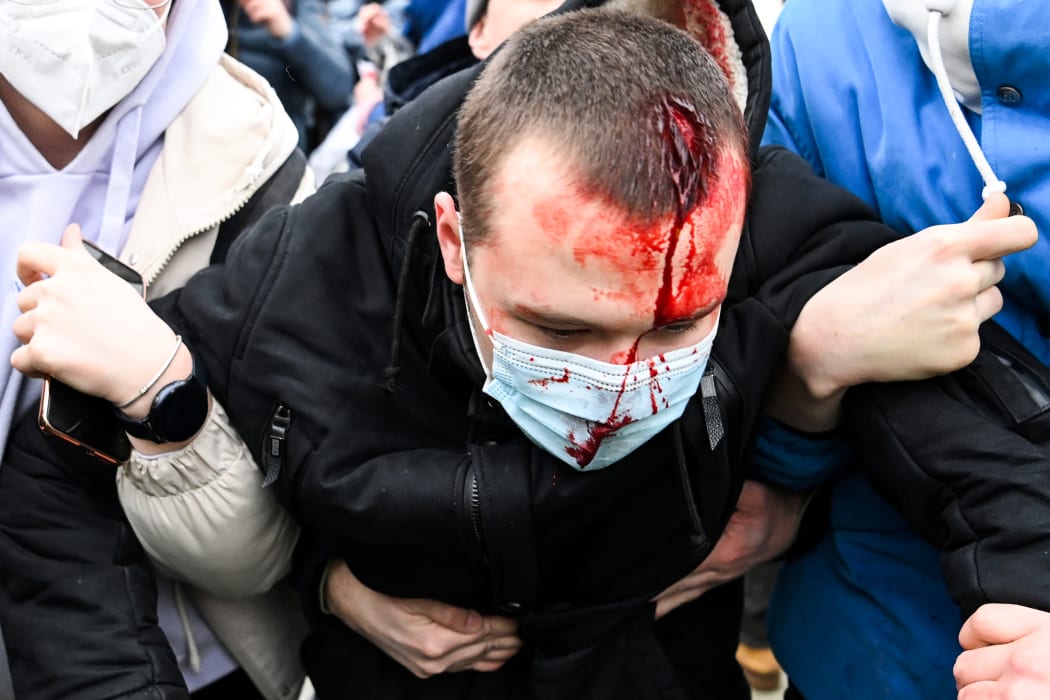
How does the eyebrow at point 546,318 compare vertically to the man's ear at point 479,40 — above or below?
above

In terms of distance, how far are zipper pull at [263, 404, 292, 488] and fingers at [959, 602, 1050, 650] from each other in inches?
38.0

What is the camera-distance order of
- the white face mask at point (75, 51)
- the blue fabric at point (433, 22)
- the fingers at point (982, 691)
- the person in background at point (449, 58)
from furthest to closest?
→ the blue fabric at point (433, 22)
the person in background at point (449, 58)
the white face mask at point (75, 51)
the fingers at point (982, 691)

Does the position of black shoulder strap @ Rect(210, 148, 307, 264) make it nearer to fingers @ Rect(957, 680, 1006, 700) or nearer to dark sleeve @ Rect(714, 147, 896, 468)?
dark sleeve @ Rect(714, 147, 896, 468)

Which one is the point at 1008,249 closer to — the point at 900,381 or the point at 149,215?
the point at 900,381

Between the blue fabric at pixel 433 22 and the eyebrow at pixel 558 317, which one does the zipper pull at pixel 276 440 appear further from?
the blue fabric at pixel 433 22

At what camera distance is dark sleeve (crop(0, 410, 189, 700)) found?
160cm

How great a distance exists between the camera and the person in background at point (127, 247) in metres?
1.62

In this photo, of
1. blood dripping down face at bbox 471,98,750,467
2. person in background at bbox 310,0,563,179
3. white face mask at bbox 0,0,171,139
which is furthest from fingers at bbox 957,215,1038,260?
white face mask at bbox 0,0,171,139

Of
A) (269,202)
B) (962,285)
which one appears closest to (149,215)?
(269,202)

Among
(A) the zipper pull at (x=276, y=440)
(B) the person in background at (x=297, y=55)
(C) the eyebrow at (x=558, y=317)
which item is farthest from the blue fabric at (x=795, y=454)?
(B) the person in background at (x=297, y=55)

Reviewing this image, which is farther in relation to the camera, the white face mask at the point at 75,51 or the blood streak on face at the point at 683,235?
the white face mask at the point at 75,51

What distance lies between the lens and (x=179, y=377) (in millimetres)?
1548

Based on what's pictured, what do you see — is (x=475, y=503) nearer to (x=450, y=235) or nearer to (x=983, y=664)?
(x=450, y=235)

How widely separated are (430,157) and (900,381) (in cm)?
74
